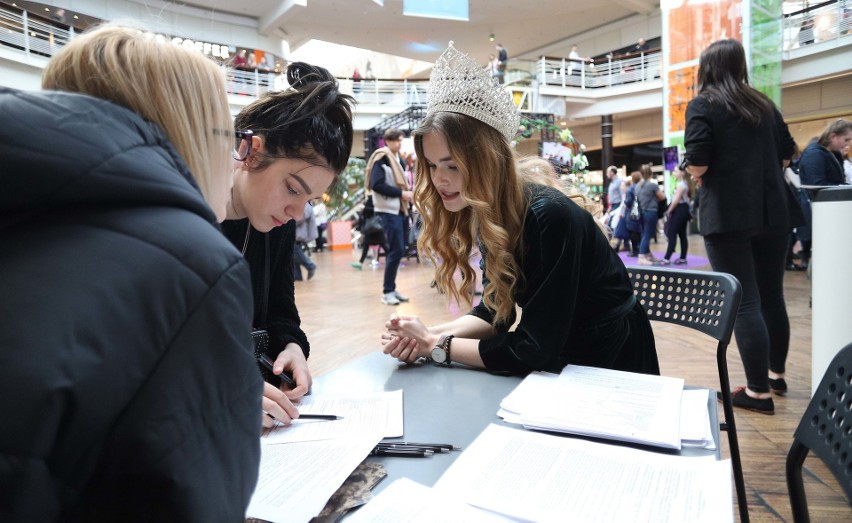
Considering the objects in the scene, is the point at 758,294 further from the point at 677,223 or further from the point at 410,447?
the point at 677,223

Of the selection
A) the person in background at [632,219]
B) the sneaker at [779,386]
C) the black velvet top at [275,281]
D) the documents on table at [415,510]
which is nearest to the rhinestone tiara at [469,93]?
the black velvet top at [275,281]

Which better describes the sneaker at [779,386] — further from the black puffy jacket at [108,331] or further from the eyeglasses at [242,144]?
the black puffy jacket at [108,331]

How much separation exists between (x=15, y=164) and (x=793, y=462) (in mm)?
1055

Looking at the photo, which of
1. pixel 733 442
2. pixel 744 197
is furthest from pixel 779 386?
pixel 733 442

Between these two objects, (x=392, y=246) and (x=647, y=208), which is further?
(x=647, y=208)

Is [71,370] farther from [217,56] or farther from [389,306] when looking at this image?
[389,306]

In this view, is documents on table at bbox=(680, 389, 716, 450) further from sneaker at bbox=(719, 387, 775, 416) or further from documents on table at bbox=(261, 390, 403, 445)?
sneaker at bbox=(719, 387, 775, 416)

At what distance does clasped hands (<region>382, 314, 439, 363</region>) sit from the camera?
47.5 inches

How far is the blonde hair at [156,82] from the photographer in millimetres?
521

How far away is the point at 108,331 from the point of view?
36cm

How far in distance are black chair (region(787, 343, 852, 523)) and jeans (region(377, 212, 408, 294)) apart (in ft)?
13.3

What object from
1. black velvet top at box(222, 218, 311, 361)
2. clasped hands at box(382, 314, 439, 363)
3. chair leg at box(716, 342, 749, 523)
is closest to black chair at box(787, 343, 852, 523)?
chair leg at box(716, 342, 749, 523)

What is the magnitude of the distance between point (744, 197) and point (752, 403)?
83cm

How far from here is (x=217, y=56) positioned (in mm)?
711
